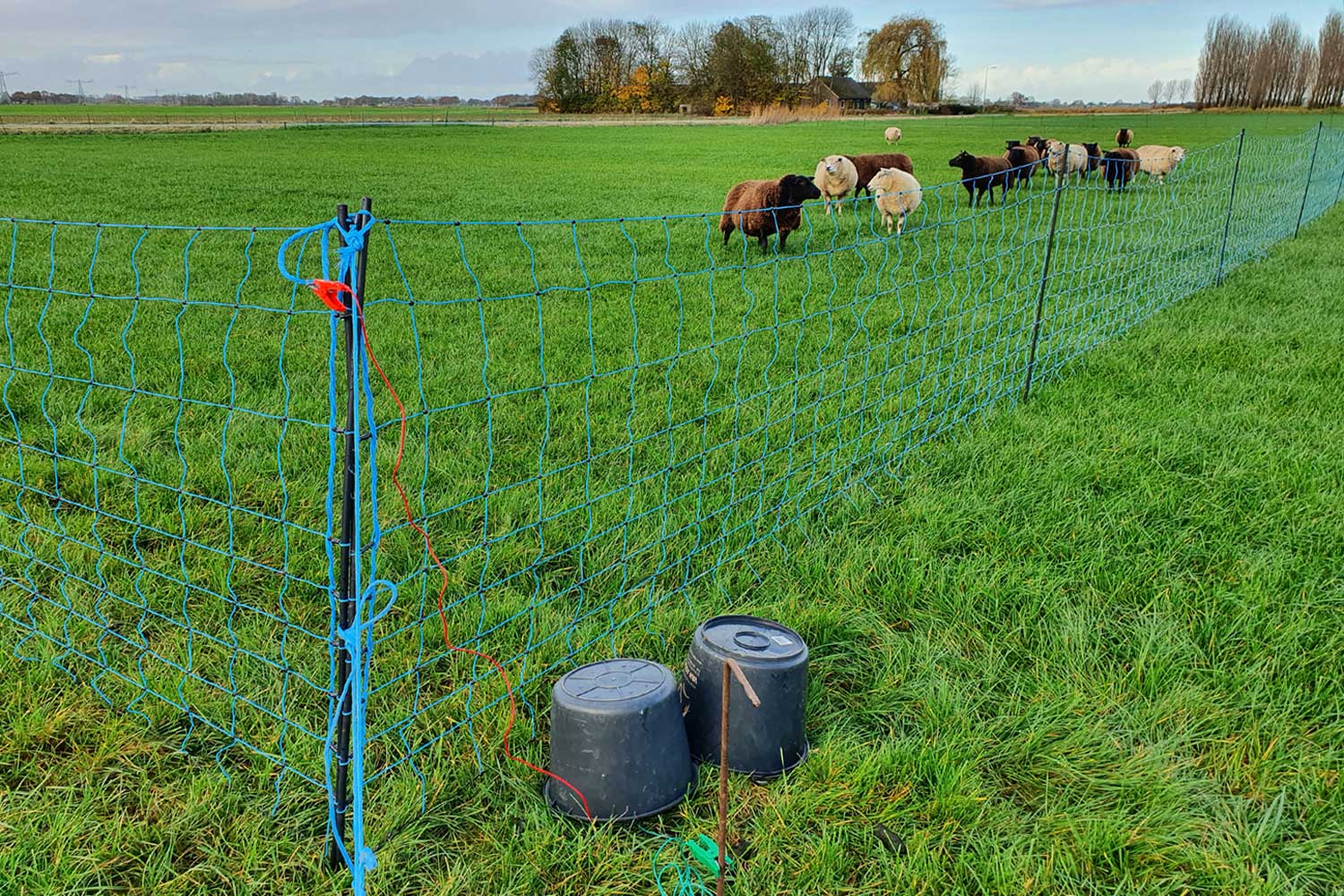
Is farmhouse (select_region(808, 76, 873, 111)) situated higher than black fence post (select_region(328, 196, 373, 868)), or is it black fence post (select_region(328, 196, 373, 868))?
farmhouse (select_region(808, 76, 873, 111))

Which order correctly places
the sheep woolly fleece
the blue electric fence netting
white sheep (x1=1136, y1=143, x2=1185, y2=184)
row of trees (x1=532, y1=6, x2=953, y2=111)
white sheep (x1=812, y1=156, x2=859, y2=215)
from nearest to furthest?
the blue electric fence netting, the sheep woolly fleece, white sheep (x1=812, y1=156, x2=859, y2=215), white sheep (x1=1136, y1=143, x2=1185, y2=184), row of trees (x1=532, y1=6, x2=953, y2=111)

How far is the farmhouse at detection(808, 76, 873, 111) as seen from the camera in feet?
254

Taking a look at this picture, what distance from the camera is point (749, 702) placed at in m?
2.07

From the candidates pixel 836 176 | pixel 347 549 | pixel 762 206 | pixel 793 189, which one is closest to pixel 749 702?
pixel 347 549

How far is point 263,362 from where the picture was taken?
205 inches

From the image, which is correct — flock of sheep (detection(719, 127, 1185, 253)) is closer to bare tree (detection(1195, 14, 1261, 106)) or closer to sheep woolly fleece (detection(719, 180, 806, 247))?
sheep woolly fleece (detection(719, 180, 806, 247))

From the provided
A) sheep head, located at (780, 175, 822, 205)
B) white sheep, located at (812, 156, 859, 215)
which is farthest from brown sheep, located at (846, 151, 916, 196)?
sheep head, located at (780, 175, 822, 205)

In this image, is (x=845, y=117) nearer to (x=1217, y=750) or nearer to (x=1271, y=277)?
(x=1271, y=277)

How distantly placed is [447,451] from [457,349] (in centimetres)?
184

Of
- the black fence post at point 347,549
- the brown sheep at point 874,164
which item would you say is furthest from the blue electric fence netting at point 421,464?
the brown sheep at point 874,164

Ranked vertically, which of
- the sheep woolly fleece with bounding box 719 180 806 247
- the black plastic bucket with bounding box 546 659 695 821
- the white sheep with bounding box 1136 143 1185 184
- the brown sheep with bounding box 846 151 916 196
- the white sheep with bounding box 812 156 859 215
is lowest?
the black plastic bucket with bounding box 546 659 695 821

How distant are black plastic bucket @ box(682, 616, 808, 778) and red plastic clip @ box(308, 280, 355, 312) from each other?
1.17 metres

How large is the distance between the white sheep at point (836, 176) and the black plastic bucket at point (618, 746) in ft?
33.2

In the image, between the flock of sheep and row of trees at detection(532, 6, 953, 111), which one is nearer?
the flock of sheep
